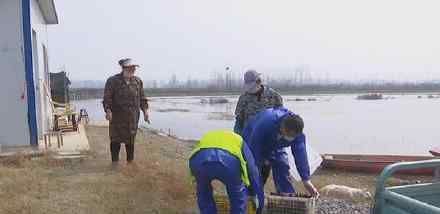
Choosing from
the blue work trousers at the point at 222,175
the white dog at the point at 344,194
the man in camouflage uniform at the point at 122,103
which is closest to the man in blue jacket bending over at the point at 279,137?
the blue work trousers at the point at 222,175

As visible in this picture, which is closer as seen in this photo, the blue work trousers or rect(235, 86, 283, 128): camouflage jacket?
the blue work trousers

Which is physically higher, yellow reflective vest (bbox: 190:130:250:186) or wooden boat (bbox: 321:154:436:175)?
yellow reflective vest (bbox: 190:130:250:186)

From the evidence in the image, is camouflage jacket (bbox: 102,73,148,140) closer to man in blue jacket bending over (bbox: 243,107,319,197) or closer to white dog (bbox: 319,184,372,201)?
man in blue jacket bending over (bbox: 243,107,319,197)

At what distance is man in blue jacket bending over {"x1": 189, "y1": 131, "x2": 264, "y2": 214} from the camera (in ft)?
11.1

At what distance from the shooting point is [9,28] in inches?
292

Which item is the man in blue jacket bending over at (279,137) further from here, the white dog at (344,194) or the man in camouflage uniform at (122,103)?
the man in camouflage uniform at (122,103)

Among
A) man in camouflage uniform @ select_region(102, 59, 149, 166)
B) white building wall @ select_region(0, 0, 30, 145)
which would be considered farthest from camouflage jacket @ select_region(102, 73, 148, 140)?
white building wall @ select_region(0, 0, 30, 145)

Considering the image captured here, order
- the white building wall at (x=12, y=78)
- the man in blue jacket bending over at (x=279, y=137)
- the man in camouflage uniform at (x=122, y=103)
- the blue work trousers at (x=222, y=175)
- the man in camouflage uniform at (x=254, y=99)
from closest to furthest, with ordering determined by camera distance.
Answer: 1. the blue work trousers at (x=222, y=175)
2. the man in blue jacket bending over at (x=279, y=137)
3. the man in camouflage uniform at (x=254, y=99)
4. the man in camouflage uniform at (x=122, y=103)
5. the white building wall at (x=12, y=78)

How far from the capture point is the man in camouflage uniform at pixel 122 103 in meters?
6.54

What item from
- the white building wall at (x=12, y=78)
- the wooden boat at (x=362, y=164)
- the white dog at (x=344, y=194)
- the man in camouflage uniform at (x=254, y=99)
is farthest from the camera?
the wooden boat at (x=362, y=164)

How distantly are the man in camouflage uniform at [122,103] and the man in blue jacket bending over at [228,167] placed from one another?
10.6 ft

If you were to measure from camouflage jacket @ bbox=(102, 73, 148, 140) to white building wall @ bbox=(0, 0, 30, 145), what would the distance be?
1913 mm

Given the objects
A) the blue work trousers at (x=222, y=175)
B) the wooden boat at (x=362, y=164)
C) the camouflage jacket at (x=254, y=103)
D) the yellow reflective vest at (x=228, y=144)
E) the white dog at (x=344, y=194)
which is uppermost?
the camouflage jacket at (x=254, y=103)

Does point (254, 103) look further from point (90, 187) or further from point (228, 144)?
point (90, 187)
